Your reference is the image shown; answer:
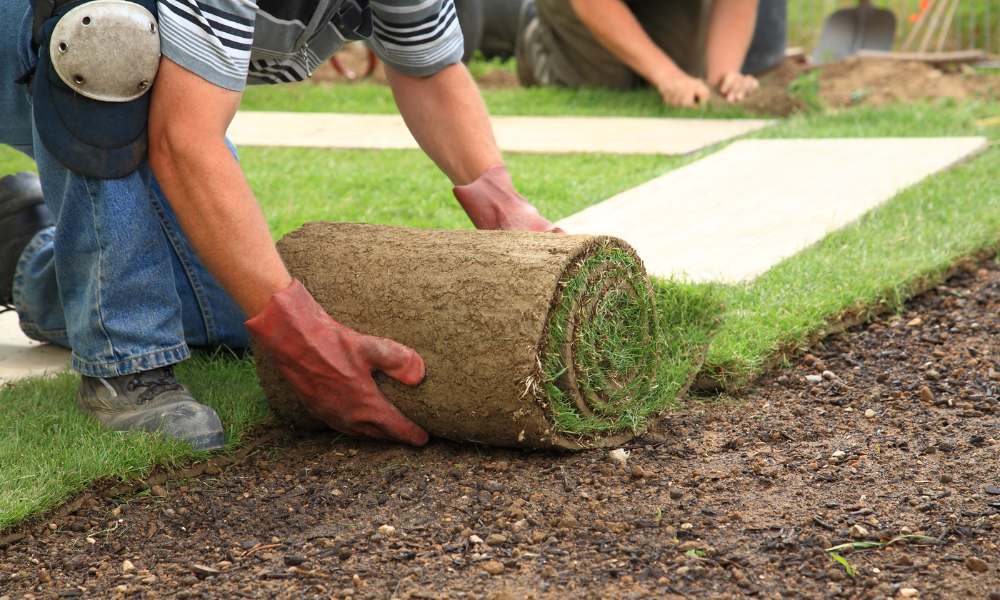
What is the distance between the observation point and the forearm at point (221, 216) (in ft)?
7.34

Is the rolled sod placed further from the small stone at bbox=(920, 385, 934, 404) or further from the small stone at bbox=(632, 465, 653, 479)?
the small stone at bbox=(920, 385, 934, 404)

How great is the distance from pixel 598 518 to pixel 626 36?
4666 mm

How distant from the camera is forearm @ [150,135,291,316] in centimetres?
224

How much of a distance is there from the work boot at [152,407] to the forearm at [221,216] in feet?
1.04

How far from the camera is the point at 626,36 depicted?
640 centimetres

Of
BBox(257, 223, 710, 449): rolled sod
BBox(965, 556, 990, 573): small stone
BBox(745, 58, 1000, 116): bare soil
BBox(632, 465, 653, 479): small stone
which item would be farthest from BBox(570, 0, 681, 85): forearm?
BBox(965, 556, 990, 573): small stone

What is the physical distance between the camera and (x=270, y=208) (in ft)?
14.4

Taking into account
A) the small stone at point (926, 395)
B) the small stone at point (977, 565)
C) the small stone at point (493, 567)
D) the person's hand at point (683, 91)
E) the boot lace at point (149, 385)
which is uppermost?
the person's hand at point (683, 91)

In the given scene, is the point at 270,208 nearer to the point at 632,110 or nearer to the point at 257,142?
the point at 257,142

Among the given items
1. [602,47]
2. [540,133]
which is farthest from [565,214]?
[602,47]

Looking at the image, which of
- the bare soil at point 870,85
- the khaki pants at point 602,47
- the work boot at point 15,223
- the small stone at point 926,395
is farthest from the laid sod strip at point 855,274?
the khaki pants at point 602,47

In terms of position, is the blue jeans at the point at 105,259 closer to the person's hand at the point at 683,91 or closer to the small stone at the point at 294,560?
the small stone at the point at 294,560

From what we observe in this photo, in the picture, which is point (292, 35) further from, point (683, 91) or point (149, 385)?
point (683, 91)

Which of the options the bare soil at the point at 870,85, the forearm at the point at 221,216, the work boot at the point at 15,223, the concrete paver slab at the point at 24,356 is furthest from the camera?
the bare soil at the point at 870,85
